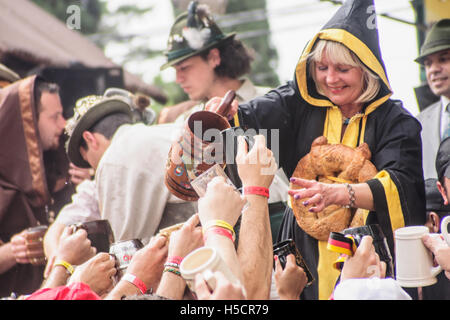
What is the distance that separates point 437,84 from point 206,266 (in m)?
2.31

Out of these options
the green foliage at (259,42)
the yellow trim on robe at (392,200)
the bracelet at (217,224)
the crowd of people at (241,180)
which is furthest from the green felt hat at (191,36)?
the green foliage at (259,42)

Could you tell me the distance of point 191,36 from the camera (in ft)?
11.7

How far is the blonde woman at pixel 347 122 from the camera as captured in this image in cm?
222

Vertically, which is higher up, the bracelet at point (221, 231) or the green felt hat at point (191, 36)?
the green felt hat at point (191, 36)

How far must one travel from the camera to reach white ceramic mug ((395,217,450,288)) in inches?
77.5

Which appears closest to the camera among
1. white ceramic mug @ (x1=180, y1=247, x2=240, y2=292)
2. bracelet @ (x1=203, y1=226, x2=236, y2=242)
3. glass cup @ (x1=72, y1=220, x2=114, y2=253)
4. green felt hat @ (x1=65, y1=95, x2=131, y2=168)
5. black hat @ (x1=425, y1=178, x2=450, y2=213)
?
white ceramic mug @ (x1=180, y1=247, x2=240, y2=292)

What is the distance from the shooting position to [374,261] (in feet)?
5.82

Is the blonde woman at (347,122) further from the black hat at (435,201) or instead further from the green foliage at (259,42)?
the green foliage at (259,42)

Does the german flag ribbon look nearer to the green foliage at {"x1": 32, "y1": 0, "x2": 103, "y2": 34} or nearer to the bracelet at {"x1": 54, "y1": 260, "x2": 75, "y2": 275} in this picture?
the bracelet at {"x1": 54, "y1": 260, "x2": 75, "y2": 275}

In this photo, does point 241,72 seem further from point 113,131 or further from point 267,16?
point 267,16

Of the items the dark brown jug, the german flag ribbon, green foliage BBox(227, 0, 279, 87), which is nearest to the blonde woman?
the dark brown jug

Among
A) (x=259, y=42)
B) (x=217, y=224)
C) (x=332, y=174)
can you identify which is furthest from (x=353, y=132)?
(x=259, y=42)

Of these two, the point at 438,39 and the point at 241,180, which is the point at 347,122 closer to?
the point at 241,180

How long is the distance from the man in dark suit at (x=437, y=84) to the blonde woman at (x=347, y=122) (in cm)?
94
